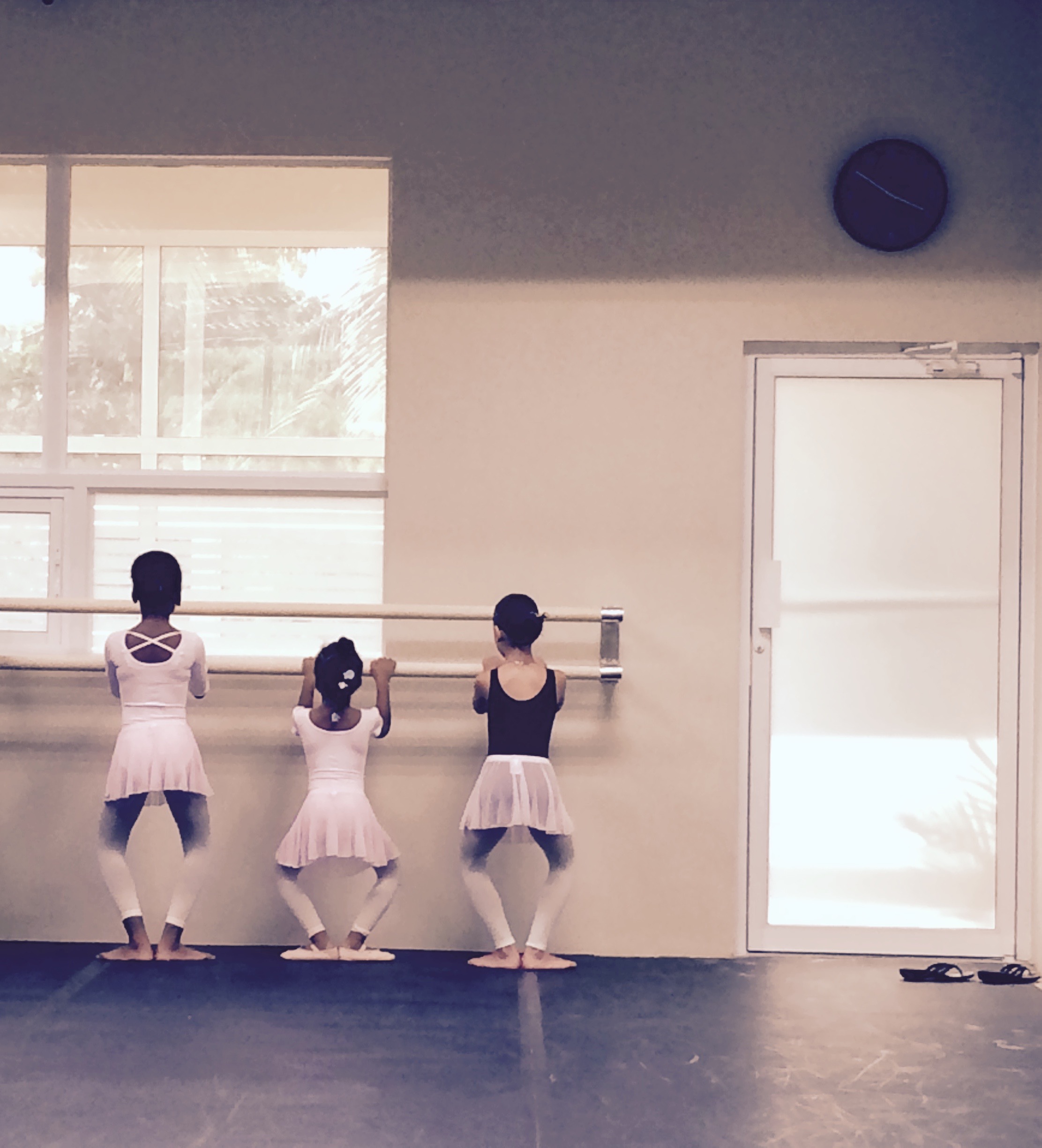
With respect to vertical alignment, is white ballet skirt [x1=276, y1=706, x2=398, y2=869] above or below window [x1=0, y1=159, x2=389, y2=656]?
below

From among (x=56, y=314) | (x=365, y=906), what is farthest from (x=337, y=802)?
(x=56, y=314)

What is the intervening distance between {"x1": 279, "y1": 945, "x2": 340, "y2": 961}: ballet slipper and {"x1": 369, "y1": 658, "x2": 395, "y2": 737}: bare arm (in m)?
0.64

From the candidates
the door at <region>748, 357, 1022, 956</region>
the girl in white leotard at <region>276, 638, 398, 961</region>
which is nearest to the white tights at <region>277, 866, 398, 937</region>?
the girl in white leotard at <region>276, 638, 398, 961</region>

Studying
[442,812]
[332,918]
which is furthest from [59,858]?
[442,812]

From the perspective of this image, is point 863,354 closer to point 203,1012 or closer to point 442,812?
point 442,812

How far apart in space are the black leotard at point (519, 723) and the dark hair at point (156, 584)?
95 centimetres

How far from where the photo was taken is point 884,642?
11.5ft

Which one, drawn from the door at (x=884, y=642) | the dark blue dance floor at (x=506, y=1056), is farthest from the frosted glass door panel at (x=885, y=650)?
the dark blue dance floor at (x=506, y=1056)

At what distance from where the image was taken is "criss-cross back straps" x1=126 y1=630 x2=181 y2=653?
317 centimetres

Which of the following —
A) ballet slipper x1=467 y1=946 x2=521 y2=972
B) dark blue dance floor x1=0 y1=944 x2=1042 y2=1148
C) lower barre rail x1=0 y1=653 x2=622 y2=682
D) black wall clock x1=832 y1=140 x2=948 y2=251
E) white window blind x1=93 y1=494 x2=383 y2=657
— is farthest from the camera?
white window blind x1=93 y1=494 x2=383 y2=657

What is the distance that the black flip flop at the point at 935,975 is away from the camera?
10.5 ft

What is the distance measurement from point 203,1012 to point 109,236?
2.37 m

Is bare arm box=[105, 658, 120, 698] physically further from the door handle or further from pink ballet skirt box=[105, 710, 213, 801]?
the door handle

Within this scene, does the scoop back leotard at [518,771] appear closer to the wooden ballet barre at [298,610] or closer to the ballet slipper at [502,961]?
the wooden ballet barre at [298,610]
